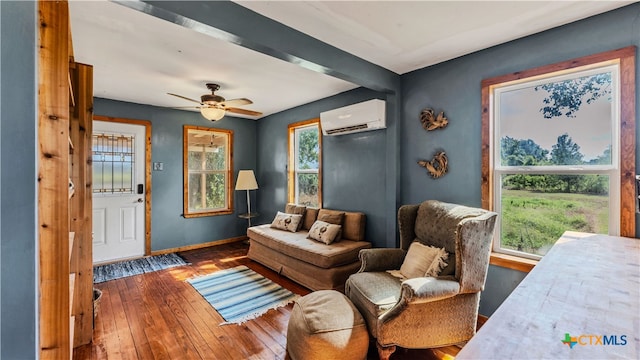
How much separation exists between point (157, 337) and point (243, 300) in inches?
32.7

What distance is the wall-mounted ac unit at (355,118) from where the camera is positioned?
10.5ft

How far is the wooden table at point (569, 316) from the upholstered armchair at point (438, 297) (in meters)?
0.60

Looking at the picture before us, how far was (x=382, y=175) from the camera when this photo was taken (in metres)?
3.41

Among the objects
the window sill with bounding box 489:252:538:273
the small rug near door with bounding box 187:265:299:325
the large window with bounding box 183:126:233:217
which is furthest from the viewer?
the large window with bounding box 183:126:233:217

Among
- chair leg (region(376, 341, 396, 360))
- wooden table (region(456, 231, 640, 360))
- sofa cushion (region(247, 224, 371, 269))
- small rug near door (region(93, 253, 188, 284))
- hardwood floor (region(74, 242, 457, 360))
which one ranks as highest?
wooden table (region(456, 231, 640, 360))

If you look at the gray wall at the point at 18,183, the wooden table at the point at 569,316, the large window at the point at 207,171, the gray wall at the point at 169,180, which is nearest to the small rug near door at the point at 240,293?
the gray wall at the point at 169,180

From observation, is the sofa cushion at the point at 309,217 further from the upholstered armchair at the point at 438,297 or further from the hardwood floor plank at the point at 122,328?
the hardwood floor plank at the point at 122,328

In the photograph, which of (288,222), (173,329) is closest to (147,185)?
(288,222)

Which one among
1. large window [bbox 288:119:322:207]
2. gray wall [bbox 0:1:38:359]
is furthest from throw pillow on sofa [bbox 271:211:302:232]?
gray wall [bbox 0:1:38:359]

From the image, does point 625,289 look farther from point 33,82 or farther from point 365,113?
point 365,113

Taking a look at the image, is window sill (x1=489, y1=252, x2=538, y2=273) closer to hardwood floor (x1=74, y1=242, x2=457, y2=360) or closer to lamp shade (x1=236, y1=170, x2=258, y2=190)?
hardwood floor (x1=74, y1=242, x2=457, y2=360)

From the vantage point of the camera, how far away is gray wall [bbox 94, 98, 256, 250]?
4368 millimetres

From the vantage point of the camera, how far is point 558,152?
2197 millimetres

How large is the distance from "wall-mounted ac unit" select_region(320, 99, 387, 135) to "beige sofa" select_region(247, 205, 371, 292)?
1114mm
